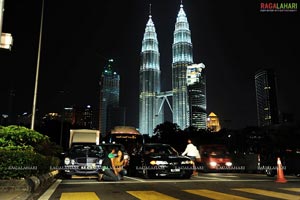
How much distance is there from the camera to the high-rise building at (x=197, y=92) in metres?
168

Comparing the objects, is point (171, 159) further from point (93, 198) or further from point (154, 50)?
point (154, 50)

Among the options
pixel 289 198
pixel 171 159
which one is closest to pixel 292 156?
pixel 171 159

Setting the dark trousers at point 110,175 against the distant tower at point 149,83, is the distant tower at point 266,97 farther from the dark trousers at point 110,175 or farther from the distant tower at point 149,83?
the dark trousers at point 110,175

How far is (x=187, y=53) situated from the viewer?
184500 millimetres

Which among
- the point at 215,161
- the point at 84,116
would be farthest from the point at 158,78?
the point at 215,161

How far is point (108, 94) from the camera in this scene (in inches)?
6791

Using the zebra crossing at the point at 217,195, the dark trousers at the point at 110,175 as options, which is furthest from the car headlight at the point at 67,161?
the zebra crossing at the point at 217,195

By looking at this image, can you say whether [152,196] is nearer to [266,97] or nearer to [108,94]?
[266,97]

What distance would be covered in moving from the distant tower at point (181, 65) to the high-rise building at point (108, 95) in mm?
27889

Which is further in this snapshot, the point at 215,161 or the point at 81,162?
the point at 215,161

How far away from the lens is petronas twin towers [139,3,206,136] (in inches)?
6609

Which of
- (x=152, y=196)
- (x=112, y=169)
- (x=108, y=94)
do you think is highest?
(x=108, y=94)

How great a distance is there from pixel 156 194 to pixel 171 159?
4.89 metres

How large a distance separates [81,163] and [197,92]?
525ft
